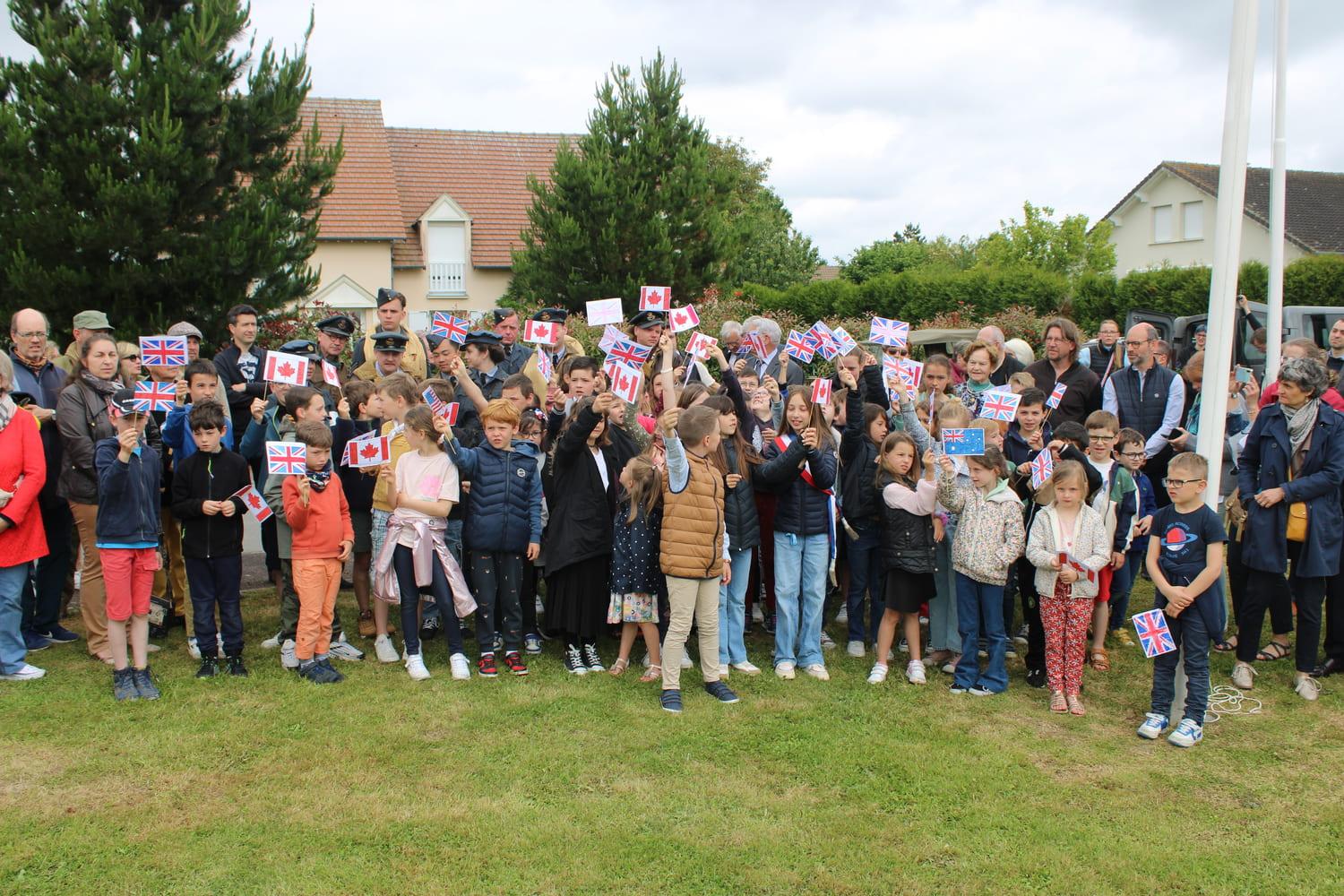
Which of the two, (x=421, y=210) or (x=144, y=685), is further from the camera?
(x=421, y=210)

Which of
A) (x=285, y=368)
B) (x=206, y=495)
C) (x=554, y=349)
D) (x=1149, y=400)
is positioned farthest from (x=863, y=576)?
(x=206, y=495)

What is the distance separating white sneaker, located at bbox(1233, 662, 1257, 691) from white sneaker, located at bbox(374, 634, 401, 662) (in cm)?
563

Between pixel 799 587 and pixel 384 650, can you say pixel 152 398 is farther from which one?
pixel 799 587

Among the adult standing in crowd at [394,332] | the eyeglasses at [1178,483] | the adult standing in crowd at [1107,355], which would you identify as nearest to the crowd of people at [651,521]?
the eyeglasses at [1178,483]

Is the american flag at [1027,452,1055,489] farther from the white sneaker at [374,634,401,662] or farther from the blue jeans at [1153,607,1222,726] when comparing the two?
the white sneaker at [374,634,401,662]

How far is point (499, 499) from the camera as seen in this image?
6.55 m

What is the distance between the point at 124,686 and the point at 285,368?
2251mm

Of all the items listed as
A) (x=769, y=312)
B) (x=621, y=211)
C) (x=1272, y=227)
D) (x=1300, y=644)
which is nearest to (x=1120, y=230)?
(x=769, y=312)

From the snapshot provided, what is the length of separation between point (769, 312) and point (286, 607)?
21503mm

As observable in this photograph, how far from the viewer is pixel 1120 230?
1683 inches

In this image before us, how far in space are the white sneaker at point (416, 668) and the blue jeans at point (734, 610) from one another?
6.43 feet

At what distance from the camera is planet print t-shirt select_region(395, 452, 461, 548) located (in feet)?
21.5

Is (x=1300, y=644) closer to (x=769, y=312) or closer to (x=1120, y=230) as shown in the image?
(x=769, y=312)

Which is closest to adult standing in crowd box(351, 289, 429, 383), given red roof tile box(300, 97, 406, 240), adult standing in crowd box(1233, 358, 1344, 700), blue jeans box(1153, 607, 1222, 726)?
blue jeans box(1153, 607, 1222, 726)
